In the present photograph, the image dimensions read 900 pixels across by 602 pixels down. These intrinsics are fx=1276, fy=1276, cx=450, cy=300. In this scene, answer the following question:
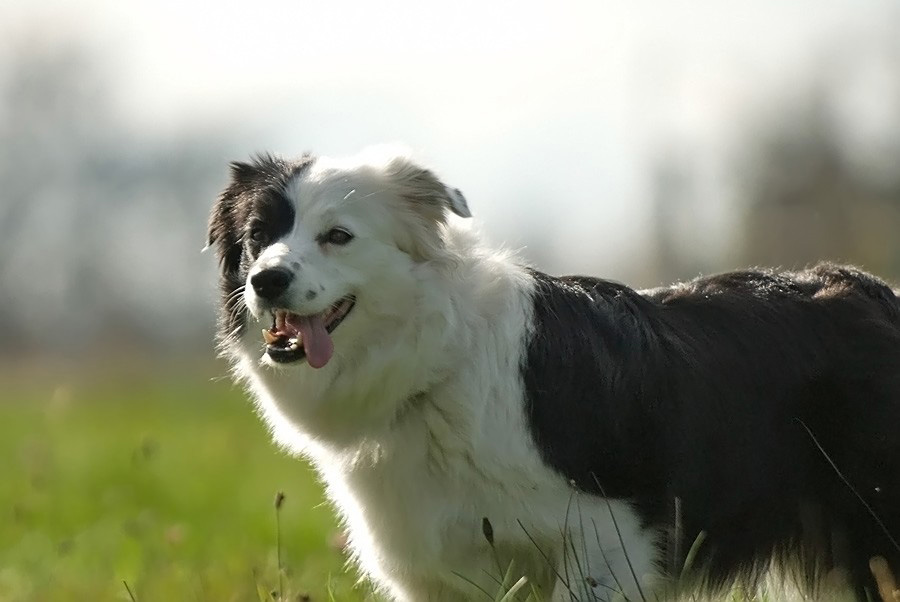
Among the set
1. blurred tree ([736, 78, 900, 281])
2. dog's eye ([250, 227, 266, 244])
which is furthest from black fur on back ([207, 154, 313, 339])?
blurred tree ([736, 78, 900, 281])

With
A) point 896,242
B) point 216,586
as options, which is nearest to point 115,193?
point 896,242

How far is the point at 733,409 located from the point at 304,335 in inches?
69.5

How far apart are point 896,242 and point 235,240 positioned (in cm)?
2194

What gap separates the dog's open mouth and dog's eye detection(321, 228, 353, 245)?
24 centimetres

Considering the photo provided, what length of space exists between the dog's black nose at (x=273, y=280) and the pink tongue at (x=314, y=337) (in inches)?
8.1

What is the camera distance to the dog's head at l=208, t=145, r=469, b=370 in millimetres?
4871

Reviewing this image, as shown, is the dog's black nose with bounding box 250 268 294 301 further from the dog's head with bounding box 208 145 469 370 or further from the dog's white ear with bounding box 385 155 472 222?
the dog's white ear with bounding box 385 155 472 222

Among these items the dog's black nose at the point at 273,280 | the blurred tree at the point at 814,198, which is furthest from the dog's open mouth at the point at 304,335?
the blurred tree at the point at 814,198

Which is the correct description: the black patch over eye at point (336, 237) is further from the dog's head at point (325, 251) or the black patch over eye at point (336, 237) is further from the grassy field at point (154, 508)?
the grassy field at point (154, 508)

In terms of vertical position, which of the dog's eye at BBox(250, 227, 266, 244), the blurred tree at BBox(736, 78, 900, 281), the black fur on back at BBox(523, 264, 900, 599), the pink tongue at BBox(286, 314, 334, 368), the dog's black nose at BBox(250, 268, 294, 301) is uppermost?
the dog's eye at BBox(250, 227, 266, 244)

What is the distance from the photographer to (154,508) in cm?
1153

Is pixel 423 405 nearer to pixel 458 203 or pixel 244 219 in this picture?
pixel 458 203

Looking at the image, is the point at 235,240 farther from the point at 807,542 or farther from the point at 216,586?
the point at 807,542

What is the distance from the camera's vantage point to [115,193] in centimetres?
4319
